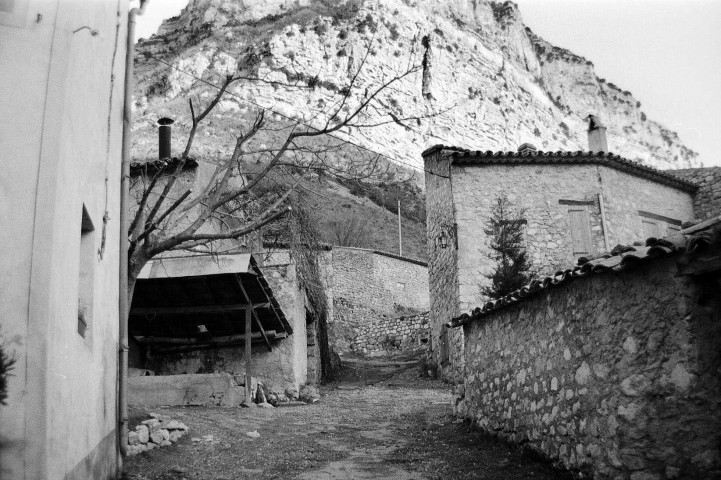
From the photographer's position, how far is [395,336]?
26.0 meters

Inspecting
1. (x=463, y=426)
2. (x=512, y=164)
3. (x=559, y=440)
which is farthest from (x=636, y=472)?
(x=512, y=164)

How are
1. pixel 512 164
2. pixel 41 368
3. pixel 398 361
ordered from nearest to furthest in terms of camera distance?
1. pixel 41 368
2. pixel 512 164
3. pixel 398 361

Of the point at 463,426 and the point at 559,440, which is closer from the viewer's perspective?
the point at 559,440

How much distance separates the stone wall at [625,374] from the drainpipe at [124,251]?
13.9 feet

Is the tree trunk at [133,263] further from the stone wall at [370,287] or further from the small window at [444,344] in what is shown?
the stone wall at [370,287]

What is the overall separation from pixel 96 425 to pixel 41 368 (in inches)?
78.8

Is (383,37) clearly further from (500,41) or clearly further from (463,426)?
(463,426)

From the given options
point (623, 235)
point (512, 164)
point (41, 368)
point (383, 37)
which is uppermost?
point (383, 37)

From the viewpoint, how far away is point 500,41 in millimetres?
86250

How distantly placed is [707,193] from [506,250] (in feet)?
27.2

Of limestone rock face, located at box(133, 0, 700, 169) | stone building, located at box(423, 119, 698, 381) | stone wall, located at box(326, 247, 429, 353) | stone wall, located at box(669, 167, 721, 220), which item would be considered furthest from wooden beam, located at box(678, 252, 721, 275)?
limestone rock face, located at box(133, 0, 700, 169)

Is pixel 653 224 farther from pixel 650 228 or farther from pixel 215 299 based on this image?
pixel 215 299

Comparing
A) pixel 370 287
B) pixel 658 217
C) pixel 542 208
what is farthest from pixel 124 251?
pixel 370 287

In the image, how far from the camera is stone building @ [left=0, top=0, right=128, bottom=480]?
12.9ft
